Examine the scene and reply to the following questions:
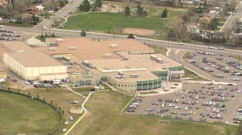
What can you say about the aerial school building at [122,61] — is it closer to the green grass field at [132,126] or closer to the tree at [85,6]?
the green grass field at [132,126]

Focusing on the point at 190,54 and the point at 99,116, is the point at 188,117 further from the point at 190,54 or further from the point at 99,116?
the point at 190,54

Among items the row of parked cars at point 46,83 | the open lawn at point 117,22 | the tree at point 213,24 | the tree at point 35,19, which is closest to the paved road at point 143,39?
the open lawn at point 117,22

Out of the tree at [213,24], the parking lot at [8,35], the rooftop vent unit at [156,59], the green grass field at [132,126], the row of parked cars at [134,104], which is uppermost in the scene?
the tree at [213,24]

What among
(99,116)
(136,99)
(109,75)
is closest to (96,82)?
(109,75)

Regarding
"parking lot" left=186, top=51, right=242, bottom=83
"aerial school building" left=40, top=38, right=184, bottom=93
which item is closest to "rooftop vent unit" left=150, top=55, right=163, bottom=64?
"aerial school building" left=40, top=38, right=184, bottom=93

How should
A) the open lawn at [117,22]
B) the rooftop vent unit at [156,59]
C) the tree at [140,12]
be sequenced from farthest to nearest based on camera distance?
the tree at [140,12]
the open lawn at [117,22]
the rooftop vent unit at [156,59]

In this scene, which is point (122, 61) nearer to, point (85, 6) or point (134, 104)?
point (134, 104)

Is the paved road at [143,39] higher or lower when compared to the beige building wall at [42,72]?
higher

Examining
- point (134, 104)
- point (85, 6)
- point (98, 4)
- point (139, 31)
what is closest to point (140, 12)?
point (98, 4)
